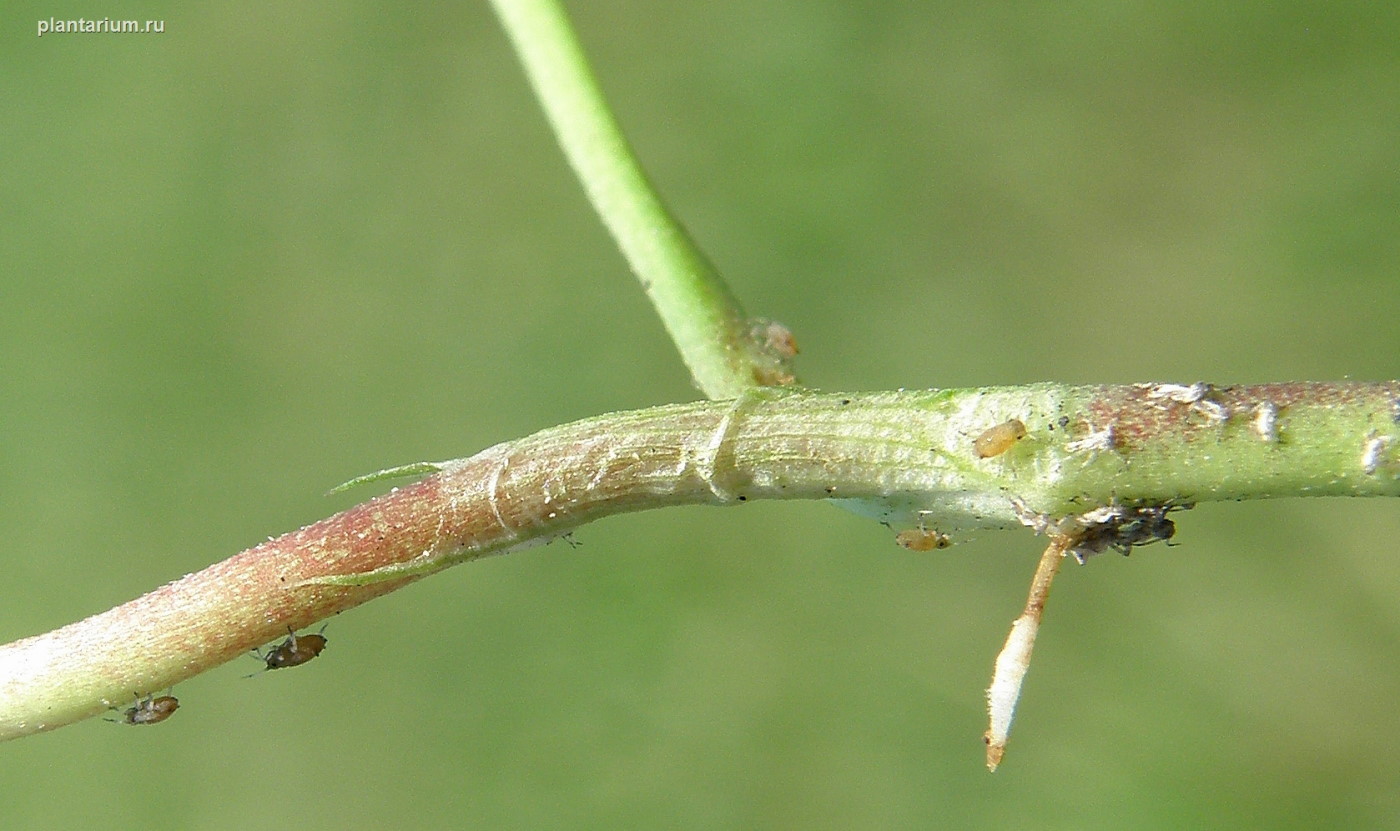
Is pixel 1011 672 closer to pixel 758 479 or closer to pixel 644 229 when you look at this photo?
pixel 758 479

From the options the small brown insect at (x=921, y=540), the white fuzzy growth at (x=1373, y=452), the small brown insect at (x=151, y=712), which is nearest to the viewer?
the white fuzzy growth at (x=1373, y=452)

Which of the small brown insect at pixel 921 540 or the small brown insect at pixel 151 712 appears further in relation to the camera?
the small brown insect at pixel 151 712

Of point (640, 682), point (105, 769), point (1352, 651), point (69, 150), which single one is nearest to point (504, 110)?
point (69, 150)

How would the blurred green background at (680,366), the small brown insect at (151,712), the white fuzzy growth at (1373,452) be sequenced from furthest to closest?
the blurred green background at (680,366) < the small brown insect at (151,712) < the white fuzzy growth at (1373,452)

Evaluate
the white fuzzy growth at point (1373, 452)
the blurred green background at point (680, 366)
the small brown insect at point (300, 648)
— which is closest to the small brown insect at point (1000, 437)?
the white fuzzy growth at point (1373, 452)

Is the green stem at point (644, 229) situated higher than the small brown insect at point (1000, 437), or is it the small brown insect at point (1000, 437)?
the green stem at point (644, 229)

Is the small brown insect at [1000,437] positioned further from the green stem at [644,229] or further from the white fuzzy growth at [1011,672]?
the green stem at [644,229]

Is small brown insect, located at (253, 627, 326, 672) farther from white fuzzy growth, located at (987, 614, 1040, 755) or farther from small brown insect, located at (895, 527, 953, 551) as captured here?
white fuzzy growth, located at (987, 614, 1040, 755)

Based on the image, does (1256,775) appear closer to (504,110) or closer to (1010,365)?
(1010,365)

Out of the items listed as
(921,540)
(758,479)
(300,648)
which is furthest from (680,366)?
(758,479)
